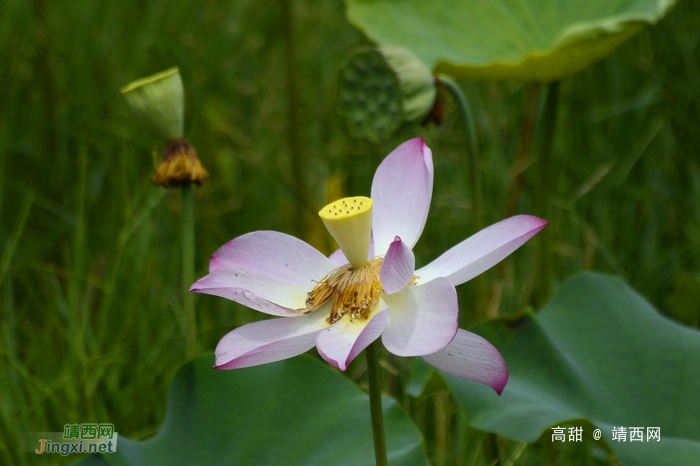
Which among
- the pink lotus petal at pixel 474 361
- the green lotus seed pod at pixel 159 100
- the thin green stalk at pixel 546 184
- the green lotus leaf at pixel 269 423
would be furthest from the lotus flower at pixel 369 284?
the thin green stalk at pixel 546 184

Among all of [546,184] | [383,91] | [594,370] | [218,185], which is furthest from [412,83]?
[218,185]

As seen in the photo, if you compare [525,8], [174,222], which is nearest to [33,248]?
[174,222]

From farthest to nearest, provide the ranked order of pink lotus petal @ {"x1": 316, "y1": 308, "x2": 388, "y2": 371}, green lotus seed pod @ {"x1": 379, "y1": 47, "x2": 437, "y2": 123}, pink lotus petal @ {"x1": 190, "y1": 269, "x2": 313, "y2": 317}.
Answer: green lotus seed pod @ {"x1": 379, "y1": 47, "x2": 437, "y2": 123}
pink lotus petal @ {"x1": 190, "y1": 269, "x2": 313, "y2": 317}
pink lotus petal @ {"x1": 316, "y1": 308, "x2": 388, "y2": 371}

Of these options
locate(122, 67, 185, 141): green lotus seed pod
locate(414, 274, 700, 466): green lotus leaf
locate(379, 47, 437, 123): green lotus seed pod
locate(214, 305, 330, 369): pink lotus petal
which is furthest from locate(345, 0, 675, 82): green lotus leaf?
locate(214, 305, 330, 369): pink lotus petal

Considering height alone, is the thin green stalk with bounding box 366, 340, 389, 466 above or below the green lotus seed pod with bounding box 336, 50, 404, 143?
below

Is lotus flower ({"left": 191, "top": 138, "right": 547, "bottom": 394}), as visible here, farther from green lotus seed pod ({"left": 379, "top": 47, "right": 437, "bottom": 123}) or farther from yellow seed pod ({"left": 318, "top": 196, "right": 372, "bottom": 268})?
green lotus seed pod ({"left": 379, "top": 47, "right": 437, "bottom": 123})

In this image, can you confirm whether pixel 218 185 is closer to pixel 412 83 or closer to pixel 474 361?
pixel 412 83

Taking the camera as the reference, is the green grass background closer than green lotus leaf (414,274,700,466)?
No
